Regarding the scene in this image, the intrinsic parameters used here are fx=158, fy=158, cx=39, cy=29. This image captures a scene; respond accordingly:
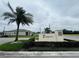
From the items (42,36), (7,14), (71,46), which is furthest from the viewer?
(7,14)

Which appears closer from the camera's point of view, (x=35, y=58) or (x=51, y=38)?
(x=35, y=58)

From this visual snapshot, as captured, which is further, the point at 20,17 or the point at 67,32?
the point at 67,32

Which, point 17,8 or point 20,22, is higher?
point 17,8

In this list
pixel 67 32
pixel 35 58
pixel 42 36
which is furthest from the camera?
pixel 67 32

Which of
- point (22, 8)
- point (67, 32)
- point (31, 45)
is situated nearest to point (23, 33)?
point (67, 32)

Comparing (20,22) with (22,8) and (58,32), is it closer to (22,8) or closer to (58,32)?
(22,8)

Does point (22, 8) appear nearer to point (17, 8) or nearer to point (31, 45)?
point (17, 8)

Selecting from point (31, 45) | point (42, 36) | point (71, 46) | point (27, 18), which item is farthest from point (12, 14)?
point (71, 46)

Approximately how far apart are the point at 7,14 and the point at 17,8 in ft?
7.60

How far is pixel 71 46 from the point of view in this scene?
16.9m

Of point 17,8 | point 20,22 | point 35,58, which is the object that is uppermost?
point 17,8

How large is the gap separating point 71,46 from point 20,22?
49.4 feet

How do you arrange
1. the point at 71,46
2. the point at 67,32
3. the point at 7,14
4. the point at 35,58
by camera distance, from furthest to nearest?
1. the point at 67,32
2. the point at 7,14
3. the point at 71,46
4. the point at 35,58

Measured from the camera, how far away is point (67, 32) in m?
77.9
